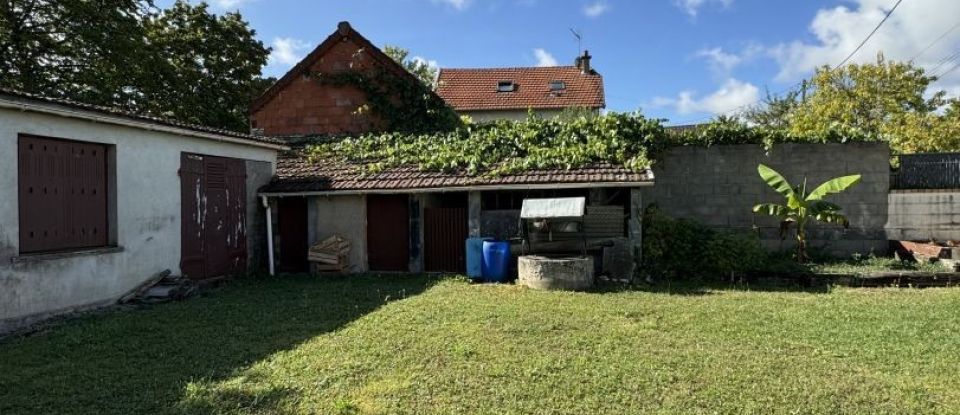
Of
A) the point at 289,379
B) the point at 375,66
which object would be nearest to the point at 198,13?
the point at 375,66

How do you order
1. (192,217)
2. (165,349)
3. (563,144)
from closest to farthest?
Answer: (165,349) < (192,217) < (563,144)

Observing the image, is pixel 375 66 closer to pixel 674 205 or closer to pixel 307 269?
pixel 307 269

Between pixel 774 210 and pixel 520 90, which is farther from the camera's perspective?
pixel 520 90

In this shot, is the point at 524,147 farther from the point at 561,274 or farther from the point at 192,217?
the point at 192,217

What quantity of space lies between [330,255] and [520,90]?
781 inches

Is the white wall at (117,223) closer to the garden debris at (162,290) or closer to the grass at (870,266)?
the garden debris at (162,290)

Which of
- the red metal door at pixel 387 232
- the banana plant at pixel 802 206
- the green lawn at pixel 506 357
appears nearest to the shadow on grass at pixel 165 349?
the green lawn at pixel 506 357

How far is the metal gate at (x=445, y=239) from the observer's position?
13.6 m

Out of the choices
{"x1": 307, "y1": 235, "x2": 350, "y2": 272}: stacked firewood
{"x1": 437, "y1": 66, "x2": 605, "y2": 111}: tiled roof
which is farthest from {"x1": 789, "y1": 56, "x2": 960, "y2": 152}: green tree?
{"x1": 307, "y1": 235, "x2": 350, "y2": 272}: stacked firewood

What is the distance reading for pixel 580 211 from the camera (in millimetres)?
11094

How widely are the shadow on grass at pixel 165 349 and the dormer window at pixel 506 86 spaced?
2172cm

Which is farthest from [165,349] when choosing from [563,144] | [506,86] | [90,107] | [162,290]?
[506,86]

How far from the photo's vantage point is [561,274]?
10852 mm

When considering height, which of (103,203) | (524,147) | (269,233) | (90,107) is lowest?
(269,233)
